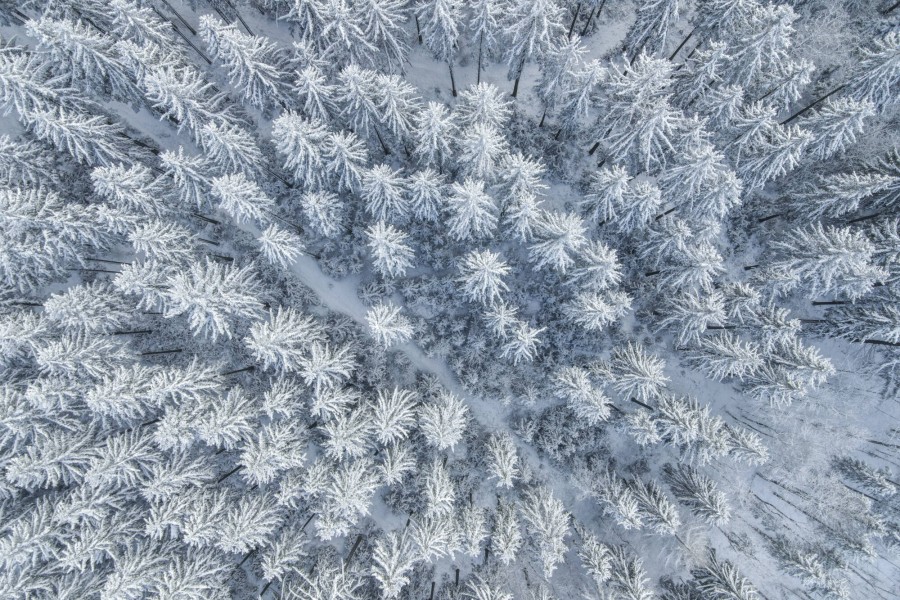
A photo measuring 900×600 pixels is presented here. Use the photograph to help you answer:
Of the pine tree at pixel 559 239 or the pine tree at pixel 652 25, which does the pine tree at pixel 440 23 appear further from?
the pine tree at pixel 559 239

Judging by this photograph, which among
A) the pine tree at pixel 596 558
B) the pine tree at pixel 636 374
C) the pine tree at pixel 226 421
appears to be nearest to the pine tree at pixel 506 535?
the pine tree at pixel 596 558

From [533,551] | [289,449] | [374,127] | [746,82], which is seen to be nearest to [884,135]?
[746,82]

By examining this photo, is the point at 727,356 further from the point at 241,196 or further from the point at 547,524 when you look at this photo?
the point at 241,196

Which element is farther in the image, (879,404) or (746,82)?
(879,404)

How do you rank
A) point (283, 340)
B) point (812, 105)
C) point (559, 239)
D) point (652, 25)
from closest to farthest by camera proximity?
point (283, 340), point (559, 239), point (652, 25), point (812, 105)

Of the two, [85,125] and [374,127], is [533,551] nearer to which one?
[374,127]

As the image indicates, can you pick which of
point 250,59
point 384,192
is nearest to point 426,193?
point 384,192
